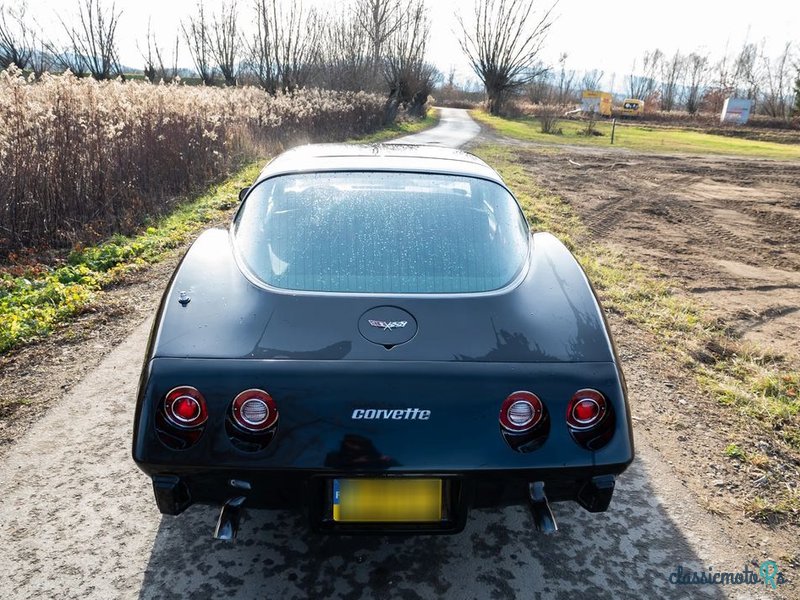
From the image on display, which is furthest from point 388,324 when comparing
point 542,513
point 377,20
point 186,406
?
point 377,20

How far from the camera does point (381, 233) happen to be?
2.41 metres

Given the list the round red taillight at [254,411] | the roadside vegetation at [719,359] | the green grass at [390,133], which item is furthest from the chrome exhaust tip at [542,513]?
the green grass at [390,133]

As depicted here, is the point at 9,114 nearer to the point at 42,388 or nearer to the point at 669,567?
the point at 42,388

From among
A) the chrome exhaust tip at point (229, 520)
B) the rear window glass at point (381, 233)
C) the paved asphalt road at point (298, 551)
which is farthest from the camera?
the rear window glass at point (381, 233)

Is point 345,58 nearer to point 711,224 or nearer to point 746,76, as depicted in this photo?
point 711,224

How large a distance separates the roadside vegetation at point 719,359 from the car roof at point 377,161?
2.02m

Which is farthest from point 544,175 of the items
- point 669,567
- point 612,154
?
point 669,567

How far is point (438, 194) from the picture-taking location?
8.89 ft

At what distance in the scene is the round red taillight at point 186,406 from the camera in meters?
1.77

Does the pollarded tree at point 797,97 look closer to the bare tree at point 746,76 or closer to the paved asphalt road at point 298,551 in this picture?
the bare tree at point 746,76

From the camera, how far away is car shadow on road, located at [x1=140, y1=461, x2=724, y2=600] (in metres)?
2.04

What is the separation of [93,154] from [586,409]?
6.90 m

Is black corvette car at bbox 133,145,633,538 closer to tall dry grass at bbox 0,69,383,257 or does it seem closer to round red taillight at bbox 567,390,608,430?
round red taillight at bbox 567,390,608,430

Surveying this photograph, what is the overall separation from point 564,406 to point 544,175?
1297 cm
